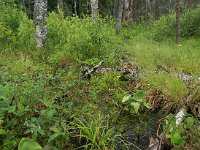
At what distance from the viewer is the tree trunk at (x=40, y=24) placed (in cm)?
931

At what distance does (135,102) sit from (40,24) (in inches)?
204

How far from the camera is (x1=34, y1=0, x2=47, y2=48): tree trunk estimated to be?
9.31 metres

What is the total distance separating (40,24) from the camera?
30.6 ft

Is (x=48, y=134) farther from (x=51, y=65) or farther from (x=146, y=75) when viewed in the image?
(x=51, y=65)

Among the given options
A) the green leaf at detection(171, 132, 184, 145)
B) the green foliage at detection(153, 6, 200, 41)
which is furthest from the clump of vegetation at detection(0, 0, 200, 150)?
the green foliage at detection(153, 6, 200, 41)

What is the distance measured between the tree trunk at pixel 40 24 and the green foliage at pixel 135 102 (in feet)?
15.7

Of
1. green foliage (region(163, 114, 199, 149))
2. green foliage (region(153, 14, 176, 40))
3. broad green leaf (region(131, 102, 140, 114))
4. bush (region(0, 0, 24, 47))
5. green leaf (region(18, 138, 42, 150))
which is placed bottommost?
green foliage (region(153, 14, 176, 40))

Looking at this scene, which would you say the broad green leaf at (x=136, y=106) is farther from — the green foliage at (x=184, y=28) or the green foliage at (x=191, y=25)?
the green foliage at (x=191, y=25)

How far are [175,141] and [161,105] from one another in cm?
154

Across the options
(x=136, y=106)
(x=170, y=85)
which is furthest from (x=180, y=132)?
(x=170, y=85)

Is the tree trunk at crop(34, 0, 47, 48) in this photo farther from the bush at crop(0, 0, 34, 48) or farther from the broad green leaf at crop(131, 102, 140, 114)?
the broad green leaf at crop(131, 102, 140, 114)

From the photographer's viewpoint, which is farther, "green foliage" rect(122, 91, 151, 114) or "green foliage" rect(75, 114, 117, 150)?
"green foliage" rect(122, 91, 151, 114)

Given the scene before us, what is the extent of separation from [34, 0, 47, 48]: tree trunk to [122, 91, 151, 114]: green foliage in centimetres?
479

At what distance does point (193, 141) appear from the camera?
4.05m
